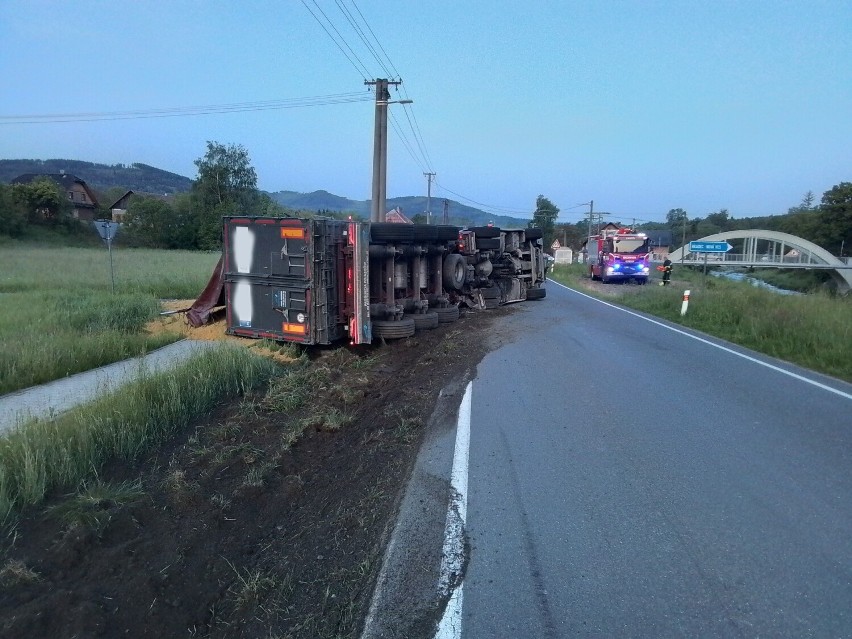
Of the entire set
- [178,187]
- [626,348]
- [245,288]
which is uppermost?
[178,187]

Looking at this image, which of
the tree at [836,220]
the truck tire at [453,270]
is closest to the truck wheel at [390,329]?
the truck tire at [453,270]

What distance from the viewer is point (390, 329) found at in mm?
11180

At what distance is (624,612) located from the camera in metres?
3.30

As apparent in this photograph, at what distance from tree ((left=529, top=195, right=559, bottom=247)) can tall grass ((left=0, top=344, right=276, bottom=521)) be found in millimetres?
81480

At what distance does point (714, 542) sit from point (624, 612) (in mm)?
1128

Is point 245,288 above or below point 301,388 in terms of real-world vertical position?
above

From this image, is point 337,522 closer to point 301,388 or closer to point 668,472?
point 668,472

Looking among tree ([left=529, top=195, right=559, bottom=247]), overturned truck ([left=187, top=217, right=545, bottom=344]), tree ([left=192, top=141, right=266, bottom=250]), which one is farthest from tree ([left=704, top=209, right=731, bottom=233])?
overturned truck ([left=187, top=217, right=545, bottom=344])

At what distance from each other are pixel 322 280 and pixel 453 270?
17.3 feet

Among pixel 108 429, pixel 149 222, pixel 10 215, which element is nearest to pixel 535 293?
pixel 108 429

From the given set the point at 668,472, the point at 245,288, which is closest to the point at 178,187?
the point at 245,288

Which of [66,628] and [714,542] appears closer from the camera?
[66,628]

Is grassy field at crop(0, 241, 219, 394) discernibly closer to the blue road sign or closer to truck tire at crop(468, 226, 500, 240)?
truck tire at crop(468, 226, 500, 240)

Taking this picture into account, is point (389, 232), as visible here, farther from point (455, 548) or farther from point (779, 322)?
point (779, 322)
